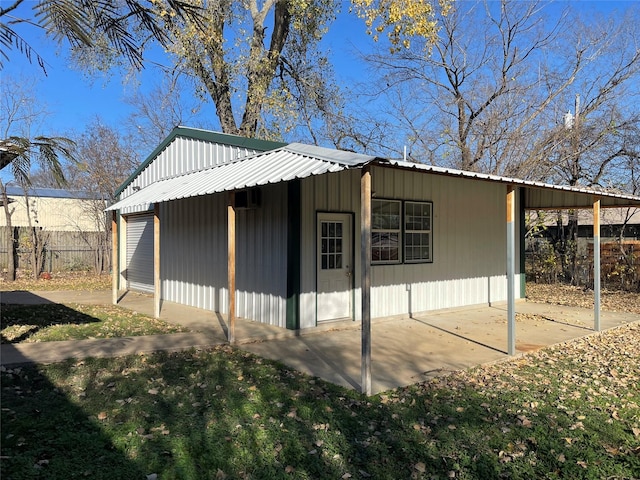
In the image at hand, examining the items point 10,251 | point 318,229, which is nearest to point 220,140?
point 318,229

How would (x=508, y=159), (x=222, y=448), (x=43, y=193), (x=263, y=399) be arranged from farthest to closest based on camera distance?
(x=43, y=193)
(x=508, y=159)
(x=263, y=399)
(x=222, y=448)

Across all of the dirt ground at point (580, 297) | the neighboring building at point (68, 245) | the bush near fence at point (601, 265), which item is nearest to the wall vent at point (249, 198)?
the dirt ground at point (580, 297)

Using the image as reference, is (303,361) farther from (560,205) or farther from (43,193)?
(43,193)

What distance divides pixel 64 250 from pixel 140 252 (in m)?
7.60

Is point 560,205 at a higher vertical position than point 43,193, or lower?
lower

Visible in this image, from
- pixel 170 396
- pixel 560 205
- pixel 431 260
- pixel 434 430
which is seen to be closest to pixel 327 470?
pixel 434 430

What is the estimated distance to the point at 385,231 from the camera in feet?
31.3

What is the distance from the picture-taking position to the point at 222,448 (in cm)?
379

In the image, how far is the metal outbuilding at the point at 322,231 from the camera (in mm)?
7457

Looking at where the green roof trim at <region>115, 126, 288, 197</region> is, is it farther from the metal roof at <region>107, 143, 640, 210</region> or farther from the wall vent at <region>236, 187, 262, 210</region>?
the wall vent at <region>236, 187, 262, 210</region>

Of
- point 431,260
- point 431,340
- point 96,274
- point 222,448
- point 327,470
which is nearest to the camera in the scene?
point 327,470

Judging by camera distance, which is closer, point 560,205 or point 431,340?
point 431,340

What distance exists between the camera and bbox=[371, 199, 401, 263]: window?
9.35 metres

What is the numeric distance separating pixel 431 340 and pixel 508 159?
1171cm
